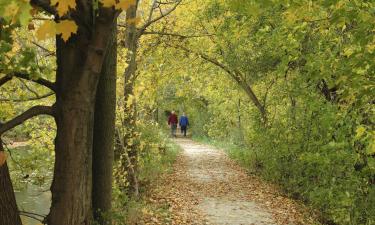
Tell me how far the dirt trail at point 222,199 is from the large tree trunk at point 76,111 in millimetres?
4627

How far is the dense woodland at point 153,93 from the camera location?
3830 millimetres

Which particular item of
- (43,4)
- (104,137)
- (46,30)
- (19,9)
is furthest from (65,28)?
(104,137)

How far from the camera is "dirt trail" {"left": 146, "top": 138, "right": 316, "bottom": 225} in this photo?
9016 mm

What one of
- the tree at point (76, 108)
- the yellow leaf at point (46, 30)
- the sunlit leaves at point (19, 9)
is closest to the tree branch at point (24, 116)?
the tree at point (76, 108)

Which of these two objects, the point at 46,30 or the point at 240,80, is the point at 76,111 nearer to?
the point at 46,30

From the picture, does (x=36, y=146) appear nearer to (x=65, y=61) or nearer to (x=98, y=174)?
(x=98, y=174)

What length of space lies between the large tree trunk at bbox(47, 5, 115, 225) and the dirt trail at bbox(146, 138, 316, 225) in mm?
4627

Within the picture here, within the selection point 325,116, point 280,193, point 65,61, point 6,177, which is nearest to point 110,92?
point 65,61

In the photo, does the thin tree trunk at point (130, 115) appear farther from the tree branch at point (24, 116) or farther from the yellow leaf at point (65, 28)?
the yellow leaf at point (65, 28)

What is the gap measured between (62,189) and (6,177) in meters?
0.47

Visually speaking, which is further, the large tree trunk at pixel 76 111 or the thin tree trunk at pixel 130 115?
the thin tree trunk at pixel 130 115

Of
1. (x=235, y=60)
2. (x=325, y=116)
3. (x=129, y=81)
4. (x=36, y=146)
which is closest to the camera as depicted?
(x=325, y=116)

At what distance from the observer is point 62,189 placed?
391 centimetres

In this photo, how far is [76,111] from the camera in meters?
3.84
